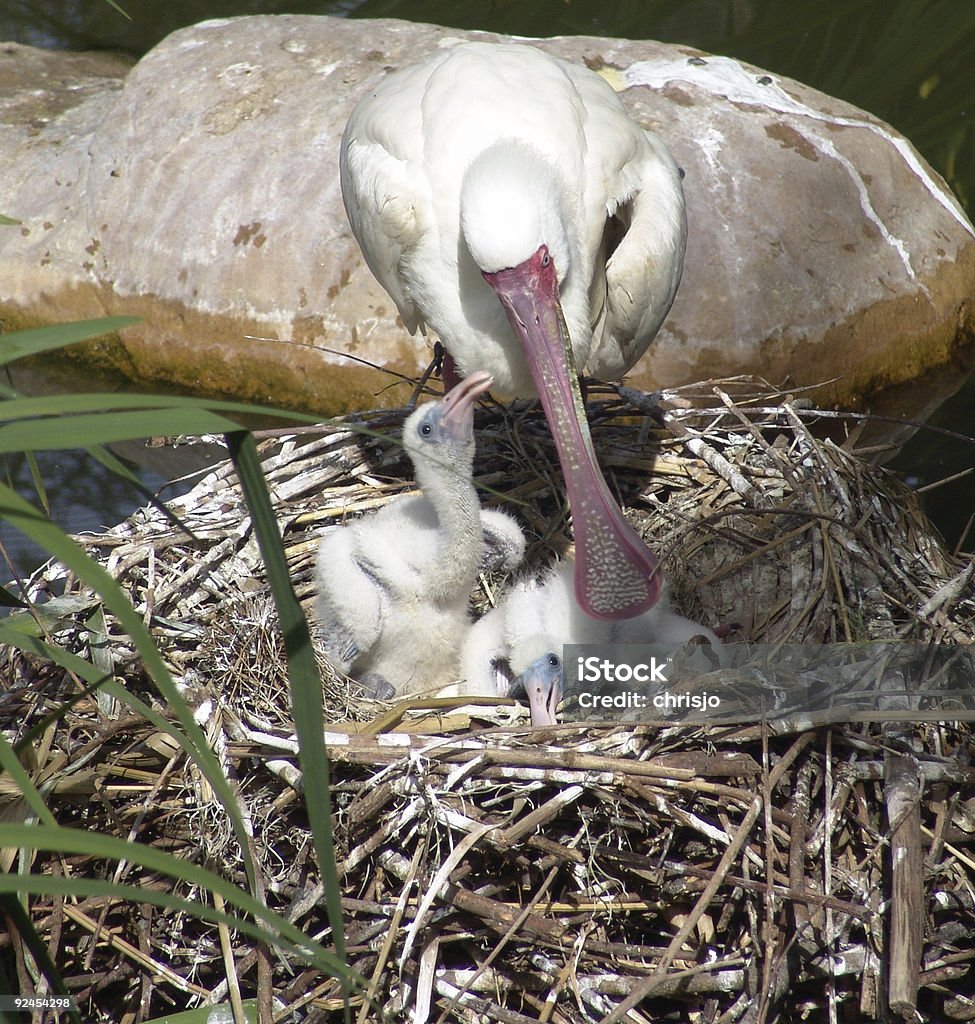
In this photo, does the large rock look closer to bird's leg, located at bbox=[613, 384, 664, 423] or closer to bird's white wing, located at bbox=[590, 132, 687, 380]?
bird's leg, located at bbox=[613, 384, 664, 423]

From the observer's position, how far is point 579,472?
3529 millimetres

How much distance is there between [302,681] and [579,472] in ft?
6.52

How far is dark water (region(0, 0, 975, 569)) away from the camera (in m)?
8.41

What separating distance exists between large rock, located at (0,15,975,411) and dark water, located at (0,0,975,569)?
65.4 inches

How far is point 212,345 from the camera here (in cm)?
649

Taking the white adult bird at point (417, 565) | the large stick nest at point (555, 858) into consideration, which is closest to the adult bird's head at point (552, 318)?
the white adult bird at point (417, 565)

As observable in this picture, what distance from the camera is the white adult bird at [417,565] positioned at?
367 centimetres

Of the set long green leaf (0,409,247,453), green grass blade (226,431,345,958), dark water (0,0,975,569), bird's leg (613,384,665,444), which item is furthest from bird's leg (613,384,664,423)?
dark water (0,0,975,569)

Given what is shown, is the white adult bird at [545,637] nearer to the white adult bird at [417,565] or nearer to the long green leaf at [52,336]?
the white adult bird at [417,565]

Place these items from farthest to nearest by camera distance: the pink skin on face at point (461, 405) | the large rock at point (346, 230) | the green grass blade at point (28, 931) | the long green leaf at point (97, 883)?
1. the large rock at point (346, 230)
2. the pink skin on face at point (461, 405)
3. the green grass blade at point (28, 931)
4. the long green leaf at point (97, 883)

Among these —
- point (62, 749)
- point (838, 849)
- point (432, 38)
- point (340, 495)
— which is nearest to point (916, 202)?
point (432, 38)

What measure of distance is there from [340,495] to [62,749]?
171cm

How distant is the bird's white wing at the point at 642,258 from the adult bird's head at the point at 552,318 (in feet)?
1.08

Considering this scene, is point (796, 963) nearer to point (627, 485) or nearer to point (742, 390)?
point (627, 485)
